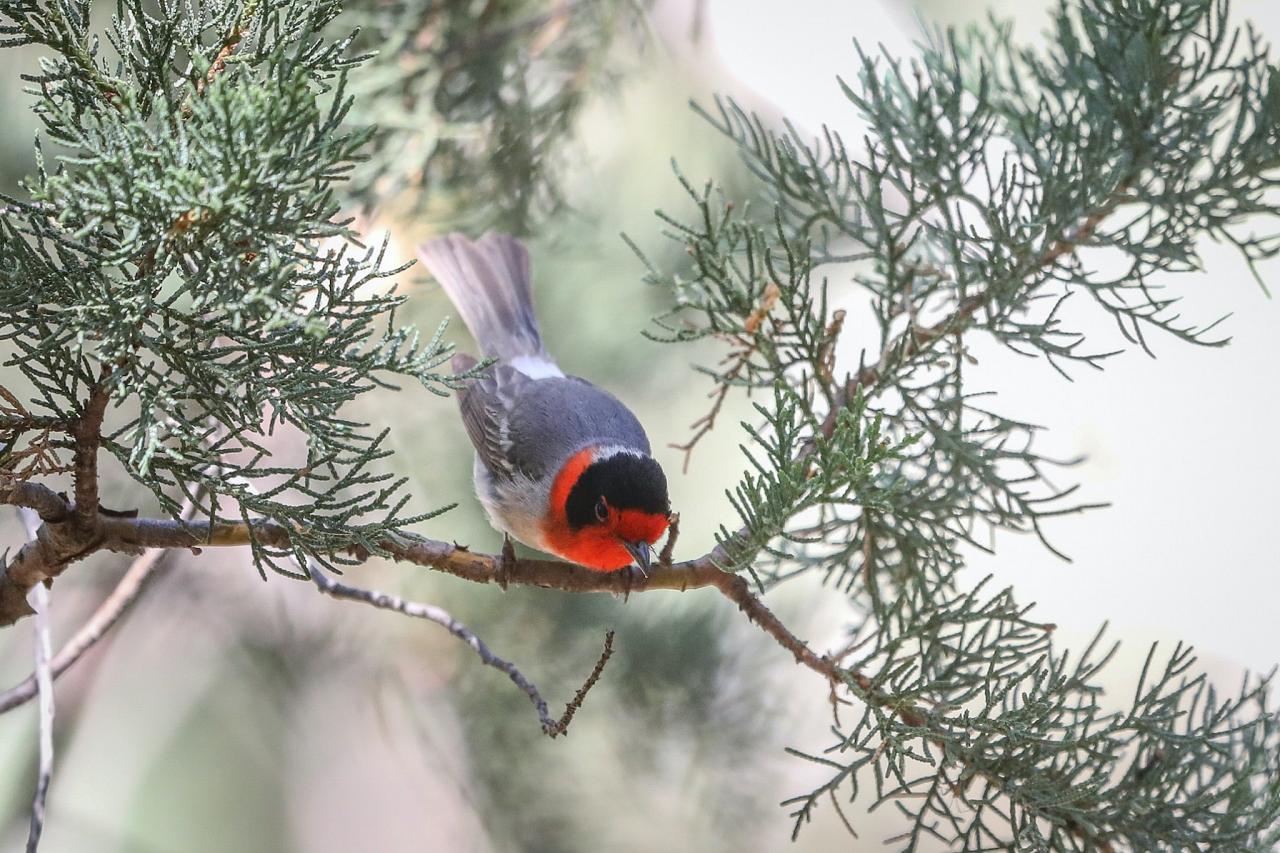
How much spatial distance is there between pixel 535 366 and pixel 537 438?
29 cm

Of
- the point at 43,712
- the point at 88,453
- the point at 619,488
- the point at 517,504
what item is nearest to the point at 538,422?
the point at 517,504

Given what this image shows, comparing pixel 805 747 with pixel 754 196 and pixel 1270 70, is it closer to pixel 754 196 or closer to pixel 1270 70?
pixel 754 196

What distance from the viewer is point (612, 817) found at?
74.2 inches

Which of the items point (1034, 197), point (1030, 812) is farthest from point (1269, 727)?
point (1034, 197)

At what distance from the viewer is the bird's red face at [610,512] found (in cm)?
136

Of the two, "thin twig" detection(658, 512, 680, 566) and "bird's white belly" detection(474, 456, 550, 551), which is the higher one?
"bird's white belly" detection(474, 456, 550, 551)

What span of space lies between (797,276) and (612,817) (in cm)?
117

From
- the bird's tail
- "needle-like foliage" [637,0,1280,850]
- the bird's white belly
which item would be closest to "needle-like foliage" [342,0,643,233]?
the bird's tail

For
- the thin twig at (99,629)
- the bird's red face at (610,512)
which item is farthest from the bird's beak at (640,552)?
the thin twig at (99,629)

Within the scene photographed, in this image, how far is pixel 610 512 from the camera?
1.39 m

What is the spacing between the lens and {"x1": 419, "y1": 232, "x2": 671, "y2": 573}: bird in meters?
1.40

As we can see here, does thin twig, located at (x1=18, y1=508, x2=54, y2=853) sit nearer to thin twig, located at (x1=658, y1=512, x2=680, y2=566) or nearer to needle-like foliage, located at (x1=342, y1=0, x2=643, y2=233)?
thin twig, located at (x1=658, y1=512, x2=680, y2=566)

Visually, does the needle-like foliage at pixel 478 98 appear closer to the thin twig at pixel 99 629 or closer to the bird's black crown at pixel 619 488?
the bird's black crown at pixel 619 488

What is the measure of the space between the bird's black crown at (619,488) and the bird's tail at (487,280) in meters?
0.47
